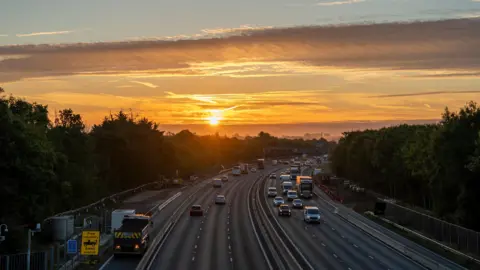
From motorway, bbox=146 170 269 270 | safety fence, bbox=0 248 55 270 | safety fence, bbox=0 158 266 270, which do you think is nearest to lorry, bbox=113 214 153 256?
safety fence, bbox=0 158 266 270

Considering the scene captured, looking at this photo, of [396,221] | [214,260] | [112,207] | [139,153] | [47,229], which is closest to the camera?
[214,260]

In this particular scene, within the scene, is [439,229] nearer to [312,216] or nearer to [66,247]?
[312,216]

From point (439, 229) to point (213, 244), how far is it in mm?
19520

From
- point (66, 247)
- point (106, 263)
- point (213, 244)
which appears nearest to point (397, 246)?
point (213, 244)

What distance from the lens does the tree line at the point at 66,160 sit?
4559cm

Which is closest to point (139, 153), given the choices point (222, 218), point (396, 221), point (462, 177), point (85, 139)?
point (85, 139)

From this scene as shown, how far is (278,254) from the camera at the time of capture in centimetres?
4081

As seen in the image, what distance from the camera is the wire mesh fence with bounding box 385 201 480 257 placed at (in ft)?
147

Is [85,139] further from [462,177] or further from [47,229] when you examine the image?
[462,177]

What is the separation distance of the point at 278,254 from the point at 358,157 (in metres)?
92.4

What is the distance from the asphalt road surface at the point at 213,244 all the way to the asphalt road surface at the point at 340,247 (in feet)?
12.8

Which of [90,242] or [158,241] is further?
[158,241]

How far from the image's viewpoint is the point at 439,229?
53125 millimetres

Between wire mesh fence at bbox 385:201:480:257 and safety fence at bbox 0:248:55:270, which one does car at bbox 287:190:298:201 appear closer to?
wire mesh fence at bbox 385:201:480:257
